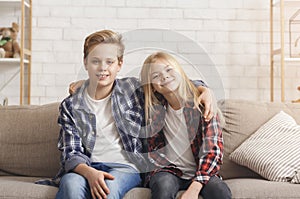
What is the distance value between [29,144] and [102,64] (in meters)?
0.62

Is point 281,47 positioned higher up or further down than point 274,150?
higher up

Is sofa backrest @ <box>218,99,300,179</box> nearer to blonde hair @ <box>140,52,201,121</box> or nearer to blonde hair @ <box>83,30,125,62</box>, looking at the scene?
blonde hair @ <box>140,52,201,121</box>

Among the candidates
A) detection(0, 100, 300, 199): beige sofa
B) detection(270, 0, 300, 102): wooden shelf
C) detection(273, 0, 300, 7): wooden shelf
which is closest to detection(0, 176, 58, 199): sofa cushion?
detection(0, 100, 300, 199): beige sofa

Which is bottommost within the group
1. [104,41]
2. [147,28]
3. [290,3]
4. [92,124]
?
[92,124]

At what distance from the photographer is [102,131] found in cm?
211

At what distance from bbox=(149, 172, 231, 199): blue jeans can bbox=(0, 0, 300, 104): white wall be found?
4.39ft

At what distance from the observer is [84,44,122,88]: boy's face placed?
6.77 ft

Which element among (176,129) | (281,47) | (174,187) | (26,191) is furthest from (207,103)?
(281,47)

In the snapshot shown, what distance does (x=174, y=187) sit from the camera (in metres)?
1.94

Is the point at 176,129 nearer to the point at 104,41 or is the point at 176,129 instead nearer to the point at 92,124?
the point at 92,124

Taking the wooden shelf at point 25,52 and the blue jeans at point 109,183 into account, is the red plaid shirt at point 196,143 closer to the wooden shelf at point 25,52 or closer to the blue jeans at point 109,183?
the blue jeans at point 109,183

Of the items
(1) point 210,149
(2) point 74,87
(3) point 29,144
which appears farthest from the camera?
(3) point 29,144

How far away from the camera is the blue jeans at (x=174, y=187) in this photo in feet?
6.13

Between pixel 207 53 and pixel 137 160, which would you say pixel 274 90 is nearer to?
pixel 207 53
